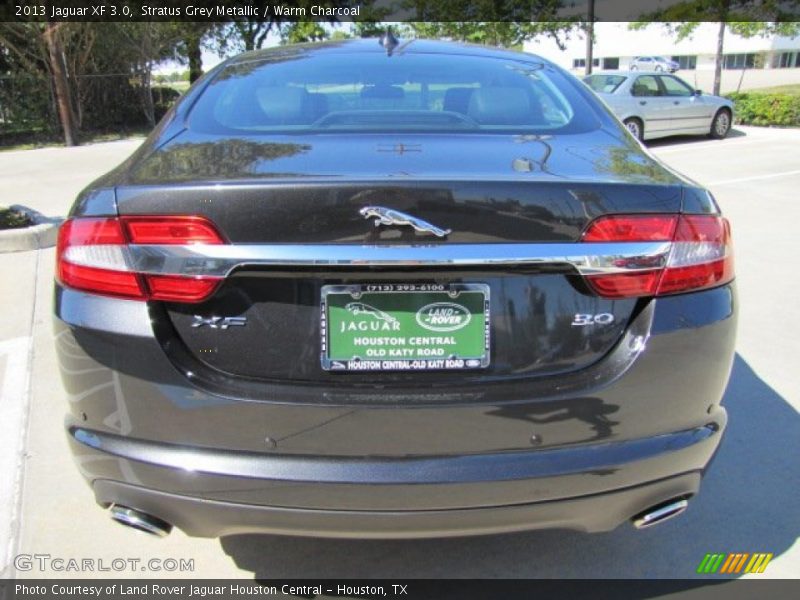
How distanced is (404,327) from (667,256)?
28.2 inches

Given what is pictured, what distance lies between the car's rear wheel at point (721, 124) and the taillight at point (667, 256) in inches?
600

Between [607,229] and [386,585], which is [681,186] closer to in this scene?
[607,229]

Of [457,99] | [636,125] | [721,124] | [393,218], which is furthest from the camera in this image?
[721,124]

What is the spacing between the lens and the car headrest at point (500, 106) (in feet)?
8.13

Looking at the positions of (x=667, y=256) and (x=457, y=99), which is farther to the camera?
(x=457, y=99)

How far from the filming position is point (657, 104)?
14133mm

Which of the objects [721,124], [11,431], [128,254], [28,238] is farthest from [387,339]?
[721,124]

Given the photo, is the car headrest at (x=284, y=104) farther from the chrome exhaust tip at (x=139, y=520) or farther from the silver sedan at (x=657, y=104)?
the silver sedan at (x=657, y=104)

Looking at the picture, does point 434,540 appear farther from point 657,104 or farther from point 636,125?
point 657,104

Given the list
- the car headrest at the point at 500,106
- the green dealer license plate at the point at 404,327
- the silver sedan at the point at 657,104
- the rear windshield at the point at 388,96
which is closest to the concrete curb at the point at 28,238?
the rear windshield at the point at 388,96

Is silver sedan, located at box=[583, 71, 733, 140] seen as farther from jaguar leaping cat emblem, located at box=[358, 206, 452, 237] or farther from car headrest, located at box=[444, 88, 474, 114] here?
jaguar leaping cat emblem, located at box=[358, 206, 452, 237]

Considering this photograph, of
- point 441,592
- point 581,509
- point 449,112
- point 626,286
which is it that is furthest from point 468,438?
point 449,112

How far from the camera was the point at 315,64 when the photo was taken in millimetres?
2816

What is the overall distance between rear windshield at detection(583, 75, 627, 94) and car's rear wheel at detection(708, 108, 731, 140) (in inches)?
114
